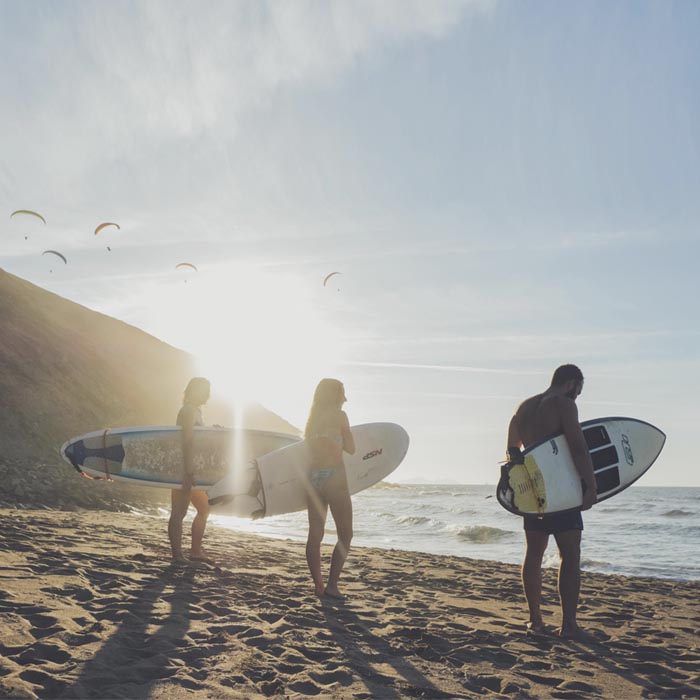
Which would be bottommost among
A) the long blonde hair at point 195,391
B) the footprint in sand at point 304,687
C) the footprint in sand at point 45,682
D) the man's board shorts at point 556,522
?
the footprint in sand at point 304,687

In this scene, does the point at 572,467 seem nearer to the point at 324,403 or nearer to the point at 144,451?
the point at 324,403

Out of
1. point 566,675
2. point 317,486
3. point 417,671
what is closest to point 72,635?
point 417,671

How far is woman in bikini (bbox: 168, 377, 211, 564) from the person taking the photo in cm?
627

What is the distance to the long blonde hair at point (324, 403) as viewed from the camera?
5.40m

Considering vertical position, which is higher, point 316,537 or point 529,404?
point 529,404

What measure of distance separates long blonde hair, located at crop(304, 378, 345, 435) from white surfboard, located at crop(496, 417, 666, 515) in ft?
4.88

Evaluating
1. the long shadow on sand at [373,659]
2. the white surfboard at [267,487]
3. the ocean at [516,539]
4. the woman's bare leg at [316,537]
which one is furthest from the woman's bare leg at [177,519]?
the ocean at [516,539]

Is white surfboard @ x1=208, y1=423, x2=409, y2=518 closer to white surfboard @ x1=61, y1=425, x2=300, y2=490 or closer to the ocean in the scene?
white surfboard @ x1=61, y1=425, x2=300, y2=490

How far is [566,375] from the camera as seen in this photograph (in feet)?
14.8

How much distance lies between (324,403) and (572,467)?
6.65 feet

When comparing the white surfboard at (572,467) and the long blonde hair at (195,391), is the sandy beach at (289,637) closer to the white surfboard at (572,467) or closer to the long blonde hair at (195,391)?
the white surfboard at (572,467)

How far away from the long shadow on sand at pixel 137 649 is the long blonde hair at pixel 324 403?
5.34 ft

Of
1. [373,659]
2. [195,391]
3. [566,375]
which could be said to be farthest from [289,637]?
[195,391]

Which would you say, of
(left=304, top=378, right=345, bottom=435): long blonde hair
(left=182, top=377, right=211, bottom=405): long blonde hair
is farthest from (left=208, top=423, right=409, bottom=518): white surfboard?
(left=304, top=378, right=345, bottom=435): long blonde hair
